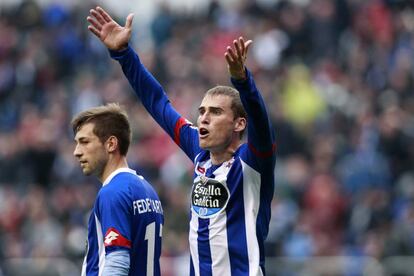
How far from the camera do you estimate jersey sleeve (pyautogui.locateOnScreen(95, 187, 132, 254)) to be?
798cm

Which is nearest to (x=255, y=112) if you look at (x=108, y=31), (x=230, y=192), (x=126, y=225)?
(x=230, y=192)

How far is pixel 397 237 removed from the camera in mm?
15055

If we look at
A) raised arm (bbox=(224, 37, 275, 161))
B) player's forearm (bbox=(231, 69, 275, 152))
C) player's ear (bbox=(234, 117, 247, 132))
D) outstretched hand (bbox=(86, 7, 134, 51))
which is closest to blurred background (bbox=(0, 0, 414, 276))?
outstretched hand (bbox=(86, 7, 134, 51))

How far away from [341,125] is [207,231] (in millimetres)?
9303

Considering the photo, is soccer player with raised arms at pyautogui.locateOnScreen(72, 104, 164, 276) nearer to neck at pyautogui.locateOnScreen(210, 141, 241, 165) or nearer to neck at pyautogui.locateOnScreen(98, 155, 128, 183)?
neck at pyautogui.locateOnScreen(98, 155, 128, 183)

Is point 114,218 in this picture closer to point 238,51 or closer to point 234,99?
point 234,99

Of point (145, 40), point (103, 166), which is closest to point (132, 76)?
point (103, 166)

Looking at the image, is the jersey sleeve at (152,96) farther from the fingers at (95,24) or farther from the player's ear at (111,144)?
the player's ear at (111,144)

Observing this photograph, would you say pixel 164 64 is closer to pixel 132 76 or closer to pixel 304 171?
pixel 304 171

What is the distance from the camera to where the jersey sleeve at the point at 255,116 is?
8070mm

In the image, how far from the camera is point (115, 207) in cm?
805

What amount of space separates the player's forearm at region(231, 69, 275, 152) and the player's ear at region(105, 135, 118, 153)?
928mm

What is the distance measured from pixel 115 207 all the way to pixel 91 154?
20.7 inches

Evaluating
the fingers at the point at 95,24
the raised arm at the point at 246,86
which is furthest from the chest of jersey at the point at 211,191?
the fingers at the point at 95,24
